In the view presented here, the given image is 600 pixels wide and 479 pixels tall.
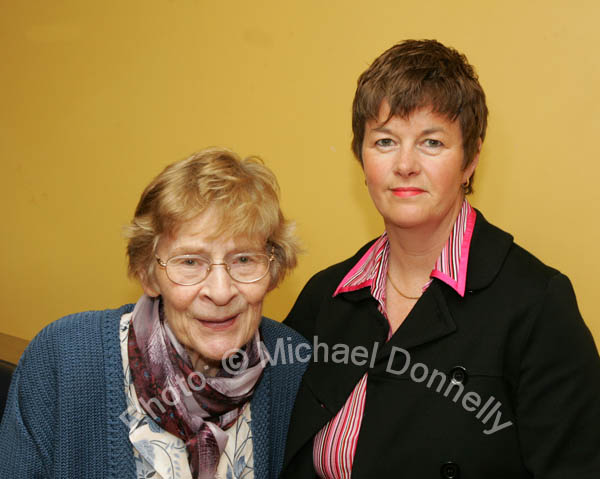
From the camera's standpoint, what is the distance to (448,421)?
150cm

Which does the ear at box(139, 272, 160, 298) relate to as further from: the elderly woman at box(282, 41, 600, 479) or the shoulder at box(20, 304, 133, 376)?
the elderly woman at box(282, 41, 600, 479)

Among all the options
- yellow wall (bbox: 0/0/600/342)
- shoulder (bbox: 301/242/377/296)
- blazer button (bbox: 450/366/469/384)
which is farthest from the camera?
shoulder (bbox: 301/242/377/296)

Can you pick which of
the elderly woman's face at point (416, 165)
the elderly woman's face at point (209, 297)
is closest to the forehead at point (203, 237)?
the elderly woman's face at point (209, 297)

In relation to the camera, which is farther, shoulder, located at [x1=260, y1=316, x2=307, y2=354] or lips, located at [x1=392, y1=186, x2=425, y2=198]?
shoulder, located at [x1=260, y1=316, x2=307, y2=354]

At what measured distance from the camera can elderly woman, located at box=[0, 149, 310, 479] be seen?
1.57m

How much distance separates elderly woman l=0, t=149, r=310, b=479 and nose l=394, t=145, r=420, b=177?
1.07 ft

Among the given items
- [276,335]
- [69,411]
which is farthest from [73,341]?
[276,335]

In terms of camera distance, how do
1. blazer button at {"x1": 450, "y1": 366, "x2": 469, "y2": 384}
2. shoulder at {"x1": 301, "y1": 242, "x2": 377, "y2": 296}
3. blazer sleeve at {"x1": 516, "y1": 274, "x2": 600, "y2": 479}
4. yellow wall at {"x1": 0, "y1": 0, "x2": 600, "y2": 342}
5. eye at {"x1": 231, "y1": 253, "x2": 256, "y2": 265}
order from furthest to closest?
shoulder at {"x1": 301, "y1": 242, "x2": 377, "y2": 296} → yellow wall at {"x1": 0, "y1": 0, "x2": 600, "y2": 342} → eye at {"x1": 231, "y1": 253, "x2": 256, "y2": 265} → blazer button at {"x1": 450, "y1": 366, "x2": 469, "y2": 384} → blazer sleeve at {"x1": 516, "y1": 274, "x2": 600, "y2": 479}

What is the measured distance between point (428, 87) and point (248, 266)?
60 centimetres

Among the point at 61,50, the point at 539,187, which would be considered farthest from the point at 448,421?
the point at 61,50

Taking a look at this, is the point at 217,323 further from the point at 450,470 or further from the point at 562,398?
the point at 562,398

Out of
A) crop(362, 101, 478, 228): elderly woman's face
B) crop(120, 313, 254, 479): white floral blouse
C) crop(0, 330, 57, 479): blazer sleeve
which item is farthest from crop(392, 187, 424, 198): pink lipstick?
crop(0, 330, 57, 479): blazer sleeve

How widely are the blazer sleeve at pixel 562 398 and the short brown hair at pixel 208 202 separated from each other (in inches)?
26.2

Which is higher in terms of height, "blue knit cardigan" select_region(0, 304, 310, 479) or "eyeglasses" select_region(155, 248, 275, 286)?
"eyeglasses" select_region(155, 248, 275, 286)
